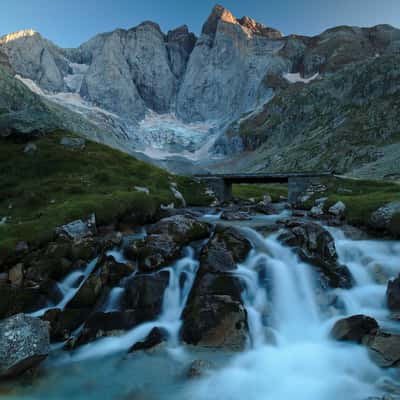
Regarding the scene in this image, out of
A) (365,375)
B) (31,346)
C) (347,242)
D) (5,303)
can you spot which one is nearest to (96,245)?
(5,303)

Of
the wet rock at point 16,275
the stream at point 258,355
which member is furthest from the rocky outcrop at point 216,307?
the wet rock at point 16,275

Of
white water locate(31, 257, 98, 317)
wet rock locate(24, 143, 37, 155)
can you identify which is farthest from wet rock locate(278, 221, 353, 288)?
wet rock locate(24, 143, 37, 155)

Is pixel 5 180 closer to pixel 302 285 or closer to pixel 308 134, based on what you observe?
pixel 302 285

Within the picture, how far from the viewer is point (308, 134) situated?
145 m

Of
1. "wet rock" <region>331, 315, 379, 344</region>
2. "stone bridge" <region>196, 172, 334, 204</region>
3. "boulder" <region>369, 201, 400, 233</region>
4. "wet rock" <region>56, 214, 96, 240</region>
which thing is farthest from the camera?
"stone bridge" <region>196, 172, 334, 204</region>

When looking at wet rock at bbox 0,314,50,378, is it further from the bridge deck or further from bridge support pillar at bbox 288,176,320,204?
the bridge deck

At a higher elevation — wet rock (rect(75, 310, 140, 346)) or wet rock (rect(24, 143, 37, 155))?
wet rock (rect(24, 143, 37, 155))

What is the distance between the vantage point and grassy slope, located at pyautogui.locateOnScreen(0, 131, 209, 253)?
20.6 metres

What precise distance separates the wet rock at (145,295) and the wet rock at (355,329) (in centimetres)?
788

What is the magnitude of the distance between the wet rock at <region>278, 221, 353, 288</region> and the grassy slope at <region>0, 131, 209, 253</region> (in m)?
12.6

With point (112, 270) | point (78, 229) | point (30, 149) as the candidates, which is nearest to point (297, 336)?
point (112, 270)

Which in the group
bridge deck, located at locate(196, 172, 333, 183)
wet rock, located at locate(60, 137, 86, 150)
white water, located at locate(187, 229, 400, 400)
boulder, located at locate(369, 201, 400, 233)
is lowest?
white water, located at locate(187, 229, 400, 400)

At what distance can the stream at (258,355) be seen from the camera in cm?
1030

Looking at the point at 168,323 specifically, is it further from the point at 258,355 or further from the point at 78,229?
the point at 78,229
